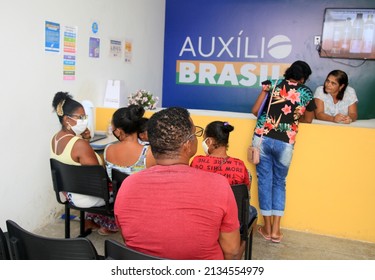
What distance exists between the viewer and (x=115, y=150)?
2.50 metres

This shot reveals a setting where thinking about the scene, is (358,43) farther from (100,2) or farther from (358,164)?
(100,2)

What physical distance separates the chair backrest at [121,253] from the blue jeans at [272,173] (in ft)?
6.08

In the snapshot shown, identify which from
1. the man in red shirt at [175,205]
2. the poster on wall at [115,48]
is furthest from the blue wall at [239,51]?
the man in red shirt at [175,205]

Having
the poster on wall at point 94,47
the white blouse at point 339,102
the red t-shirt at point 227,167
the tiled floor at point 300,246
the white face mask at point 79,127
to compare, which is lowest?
the tiled floor at point 300,246

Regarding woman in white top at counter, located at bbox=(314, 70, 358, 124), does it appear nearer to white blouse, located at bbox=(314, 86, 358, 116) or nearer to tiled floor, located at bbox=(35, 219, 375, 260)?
white blouse, located at bbox=(314, 86, 358, 116)

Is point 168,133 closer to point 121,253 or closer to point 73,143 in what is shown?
point 121,253

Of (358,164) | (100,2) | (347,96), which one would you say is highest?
(100,2)

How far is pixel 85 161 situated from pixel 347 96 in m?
2.26

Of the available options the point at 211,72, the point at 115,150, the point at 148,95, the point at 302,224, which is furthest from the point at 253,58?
the point at 115,150

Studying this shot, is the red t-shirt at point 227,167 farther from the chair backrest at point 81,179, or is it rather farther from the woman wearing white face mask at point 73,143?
the woman wearing white face mask at point 73,143

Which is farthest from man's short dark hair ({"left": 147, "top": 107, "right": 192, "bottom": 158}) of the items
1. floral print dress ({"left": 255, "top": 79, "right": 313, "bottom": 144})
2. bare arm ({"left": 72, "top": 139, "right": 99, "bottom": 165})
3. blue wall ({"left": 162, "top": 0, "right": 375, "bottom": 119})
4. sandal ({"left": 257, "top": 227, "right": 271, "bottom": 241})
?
blue wall ({"left": 162, "top": 0, "right": 375, "bottom": 119})

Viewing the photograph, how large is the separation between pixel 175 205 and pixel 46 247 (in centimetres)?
49

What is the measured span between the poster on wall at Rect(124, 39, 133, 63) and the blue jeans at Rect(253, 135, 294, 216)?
6.58 ft

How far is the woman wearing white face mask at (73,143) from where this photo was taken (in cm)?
253
